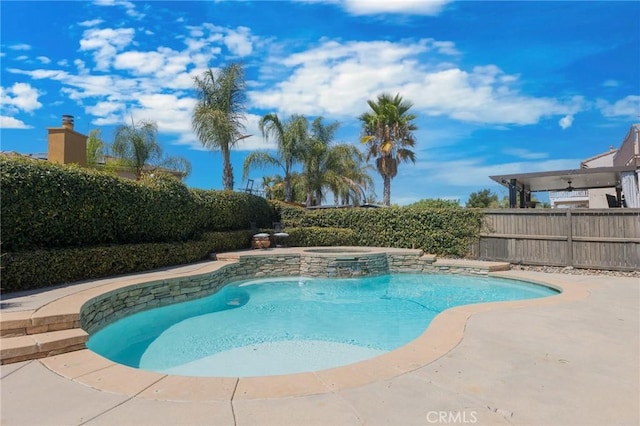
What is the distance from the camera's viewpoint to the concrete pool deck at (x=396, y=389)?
2.54 m

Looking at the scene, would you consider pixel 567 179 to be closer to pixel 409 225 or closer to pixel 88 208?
pixel 409 225

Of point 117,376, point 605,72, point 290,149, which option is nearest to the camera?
point 117,376

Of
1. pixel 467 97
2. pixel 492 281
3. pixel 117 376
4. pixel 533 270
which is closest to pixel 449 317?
pixel 117 376

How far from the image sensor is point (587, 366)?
3.45m

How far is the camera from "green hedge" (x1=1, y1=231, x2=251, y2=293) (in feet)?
21.5

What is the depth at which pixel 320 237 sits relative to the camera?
50.4ft

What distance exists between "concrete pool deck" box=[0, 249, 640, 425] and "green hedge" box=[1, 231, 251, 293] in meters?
3.75

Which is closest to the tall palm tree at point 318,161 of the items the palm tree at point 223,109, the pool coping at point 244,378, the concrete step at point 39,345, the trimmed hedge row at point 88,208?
the palm tree at point 223,109

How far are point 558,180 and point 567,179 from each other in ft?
1.56

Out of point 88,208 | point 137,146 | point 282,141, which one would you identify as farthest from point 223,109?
point 88,208

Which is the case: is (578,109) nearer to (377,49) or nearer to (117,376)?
(377,49)

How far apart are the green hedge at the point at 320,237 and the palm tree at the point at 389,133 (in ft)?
24.6

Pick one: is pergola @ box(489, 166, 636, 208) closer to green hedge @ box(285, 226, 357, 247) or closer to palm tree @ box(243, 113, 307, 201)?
green hedge @ box(285, 226, 357, 247)

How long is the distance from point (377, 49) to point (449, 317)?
29.5 ft
